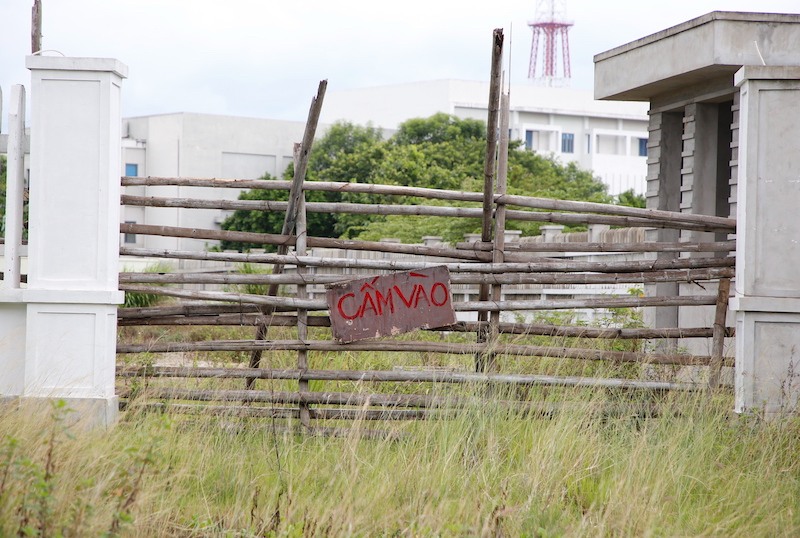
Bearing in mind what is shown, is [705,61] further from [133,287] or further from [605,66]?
[133,287]

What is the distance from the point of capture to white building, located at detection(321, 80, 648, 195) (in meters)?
44.8

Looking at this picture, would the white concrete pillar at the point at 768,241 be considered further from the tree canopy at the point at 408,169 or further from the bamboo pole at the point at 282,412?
the tree canopy at the point at 408,169

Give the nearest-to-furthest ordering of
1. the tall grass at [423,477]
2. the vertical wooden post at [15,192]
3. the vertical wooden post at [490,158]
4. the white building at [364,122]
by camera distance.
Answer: the tall grass at [423,477] → the vertical wooden post at [15,192] → the vertical wooden post at [490,158] → the white building at [364,122]

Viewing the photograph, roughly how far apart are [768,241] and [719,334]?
26.7 inches

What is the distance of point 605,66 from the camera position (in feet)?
30.1

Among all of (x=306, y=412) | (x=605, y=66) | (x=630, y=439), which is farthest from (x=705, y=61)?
(x=306, y=412)

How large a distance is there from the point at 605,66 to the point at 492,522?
624 cm

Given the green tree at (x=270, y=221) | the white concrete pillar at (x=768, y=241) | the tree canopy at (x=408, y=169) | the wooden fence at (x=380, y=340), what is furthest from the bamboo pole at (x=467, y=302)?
the green tree at (x=270, y=221)

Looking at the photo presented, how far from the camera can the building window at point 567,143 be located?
155ft

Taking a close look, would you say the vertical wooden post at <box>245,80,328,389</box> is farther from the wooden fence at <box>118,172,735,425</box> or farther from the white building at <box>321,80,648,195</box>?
the white building at <box>321,80,648,195</box>

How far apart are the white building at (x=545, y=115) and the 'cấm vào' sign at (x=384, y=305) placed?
38797 millimetres

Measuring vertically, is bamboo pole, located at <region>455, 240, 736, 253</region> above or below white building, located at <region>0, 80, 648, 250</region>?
below

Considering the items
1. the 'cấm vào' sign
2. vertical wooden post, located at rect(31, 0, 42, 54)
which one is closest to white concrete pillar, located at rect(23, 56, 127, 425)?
vertical wooden post, located at rect(31, 0, 42, 54)

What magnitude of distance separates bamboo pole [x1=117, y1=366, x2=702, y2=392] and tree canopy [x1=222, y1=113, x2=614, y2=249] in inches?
672
